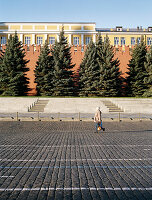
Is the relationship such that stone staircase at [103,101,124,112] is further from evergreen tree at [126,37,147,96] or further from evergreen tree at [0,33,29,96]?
evergreen tree at [0,33,29,96]

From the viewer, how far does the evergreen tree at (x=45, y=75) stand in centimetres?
3272

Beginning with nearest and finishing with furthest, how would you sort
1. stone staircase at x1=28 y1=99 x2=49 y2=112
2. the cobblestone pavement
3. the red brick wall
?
the cobblestone pavement → stone staircase at x1=28 y1=99 x2=49 y2=112 → the red brick wall

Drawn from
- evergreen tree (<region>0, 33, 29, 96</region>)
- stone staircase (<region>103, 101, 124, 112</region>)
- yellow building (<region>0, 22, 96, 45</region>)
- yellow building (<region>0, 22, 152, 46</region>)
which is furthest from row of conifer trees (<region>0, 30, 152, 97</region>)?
yellow building (<region>0, 22, 96, 45</region>)

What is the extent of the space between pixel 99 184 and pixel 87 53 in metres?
32.0

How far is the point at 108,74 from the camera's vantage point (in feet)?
110

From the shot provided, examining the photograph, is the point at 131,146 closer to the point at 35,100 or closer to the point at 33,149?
the point at 33,149

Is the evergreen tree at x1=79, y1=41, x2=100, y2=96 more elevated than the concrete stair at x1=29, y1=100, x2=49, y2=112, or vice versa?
the evergreen tree at x1=79, y1=41, x2=100, y2=96

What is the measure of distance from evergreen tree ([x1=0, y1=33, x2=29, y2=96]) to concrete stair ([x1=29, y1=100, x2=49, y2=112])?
20.0 ft

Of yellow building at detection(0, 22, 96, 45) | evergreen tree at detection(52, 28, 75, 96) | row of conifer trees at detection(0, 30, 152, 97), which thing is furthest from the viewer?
yellow building at detection(0, 22, 96, 45)

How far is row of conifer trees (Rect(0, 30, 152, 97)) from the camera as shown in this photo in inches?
1273

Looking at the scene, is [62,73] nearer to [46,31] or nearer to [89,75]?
[89,75]

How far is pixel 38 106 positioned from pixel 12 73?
9.81 metres

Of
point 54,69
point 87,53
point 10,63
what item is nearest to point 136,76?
point 87,53

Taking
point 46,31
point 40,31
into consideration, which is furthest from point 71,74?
point 40,31
